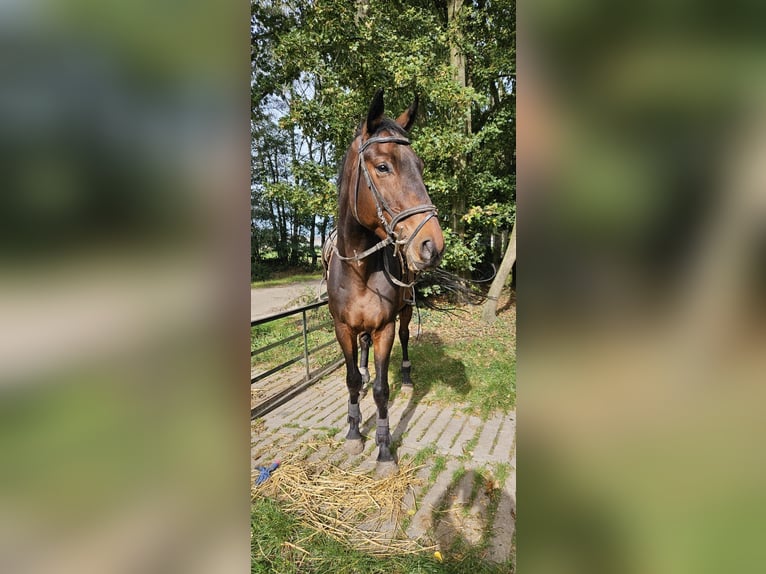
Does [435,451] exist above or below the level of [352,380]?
below

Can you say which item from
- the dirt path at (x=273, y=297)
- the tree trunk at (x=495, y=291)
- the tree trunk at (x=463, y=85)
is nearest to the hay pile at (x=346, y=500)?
the tree trunk at (x=495, y=291)

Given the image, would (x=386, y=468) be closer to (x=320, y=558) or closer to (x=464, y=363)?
(x=320, y=558)

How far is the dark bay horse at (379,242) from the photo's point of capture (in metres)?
2.32

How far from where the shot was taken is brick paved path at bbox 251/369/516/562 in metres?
2.41

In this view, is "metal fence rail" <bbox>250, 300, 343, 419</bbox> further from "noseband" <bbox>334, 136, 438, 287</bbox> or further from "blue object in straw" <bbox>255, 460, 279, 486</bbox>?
"noseband" <bbox>334, 136, 438, 287</bbox>

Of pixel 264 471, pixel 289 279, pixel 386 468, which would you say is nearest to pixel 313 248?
pixel 289 279

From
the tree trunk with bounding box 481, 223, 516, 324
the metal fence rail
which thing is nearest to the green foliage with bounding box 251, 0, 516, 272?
the tree trunk with bounding box 481, 223, 516, 324

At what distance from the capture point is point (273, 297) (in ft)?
44.2

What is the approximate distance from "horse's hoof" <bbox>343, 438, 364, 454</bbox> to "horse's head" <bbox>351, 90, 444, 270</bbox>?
1.86m
